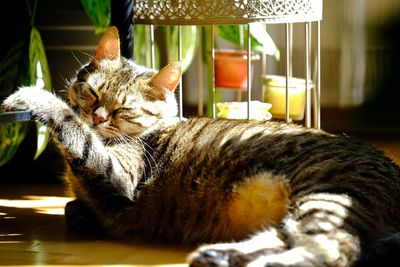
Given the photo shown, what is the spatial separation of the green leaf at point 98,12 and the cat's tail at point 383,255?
1.10m

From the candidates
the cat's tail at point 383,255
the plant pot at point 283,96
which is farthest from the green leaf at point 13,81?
the cat's tail at point 383,255

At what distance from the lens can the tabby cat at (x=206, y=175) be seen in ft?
3.28

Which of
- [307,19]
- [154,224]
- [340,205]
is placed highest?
[307,19]

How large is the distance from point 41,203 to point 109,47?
21.0 inches

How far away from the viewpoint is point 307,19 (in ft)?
5.23

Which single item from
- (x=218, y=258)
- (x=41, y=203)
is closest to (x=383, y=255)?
(x=218, y=258)

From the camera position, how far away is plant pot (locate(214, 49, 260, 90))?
6.77ft

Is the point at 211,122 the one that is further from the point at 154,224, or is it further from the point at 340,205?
the point at 340,205

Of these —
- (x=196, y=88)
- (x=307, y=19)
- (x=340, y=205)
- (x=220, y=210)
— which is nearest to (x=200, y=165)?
(x=220, y=210)

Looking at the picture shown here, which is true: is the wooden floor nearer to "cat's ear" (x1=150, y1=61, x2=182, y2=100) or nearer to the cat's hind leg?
the cat's hind leg

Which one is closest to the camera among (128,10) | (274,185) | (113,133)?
(274,185)

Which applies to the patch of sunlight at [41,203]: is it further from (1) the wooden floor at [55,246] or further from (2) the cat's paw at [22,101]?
(2) the cat's paw at [22,101]

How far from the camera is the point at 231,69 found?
6.82 ft

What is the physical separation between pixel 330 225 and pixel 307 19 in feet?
2.53
